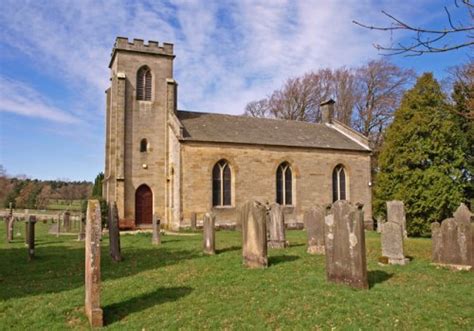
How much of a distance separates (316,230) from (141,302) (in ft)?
22.3

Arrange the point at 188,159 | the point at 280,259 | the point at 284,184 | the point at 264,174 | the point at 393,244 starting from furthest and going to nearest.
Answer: the point at 284,184
the point at 264,174
the point at 188,159
the point at 280,259
the point at 393,244

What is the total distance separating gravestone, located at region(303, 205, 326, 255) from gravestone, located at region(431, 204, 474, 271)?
3.24 metres

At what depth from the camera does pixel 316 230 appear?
504 inches

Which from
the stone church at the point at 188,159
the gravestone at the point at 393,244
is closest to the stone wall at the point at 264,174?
the stone church at the point at 188,159

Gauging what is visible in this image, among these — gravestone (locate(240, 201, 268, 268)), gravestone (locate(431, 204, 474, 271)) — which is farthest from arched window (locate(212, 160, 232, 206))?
gravestone (locate(431, 204, 474, 271))

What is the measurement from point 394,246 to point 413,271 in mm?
1089

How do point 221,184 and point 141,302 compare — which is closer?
point 141,302

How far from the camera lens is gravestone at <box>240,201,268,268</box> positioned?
10.2m

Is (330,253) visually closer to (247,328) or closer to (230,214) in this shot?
(247,328)

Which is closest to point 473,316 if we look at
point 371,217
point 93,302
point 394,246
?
point 394,246

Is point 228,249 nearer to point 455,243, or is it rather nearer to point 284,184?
point 455,243

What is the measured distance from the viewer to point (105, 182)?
88.0 ft

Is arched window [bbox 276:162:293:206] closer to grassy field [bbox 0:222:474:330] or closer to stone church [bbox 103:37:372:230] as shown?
stone church [bbox 103:37:372:230]

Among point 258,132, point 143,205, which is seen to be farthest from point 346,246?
point 258,132
